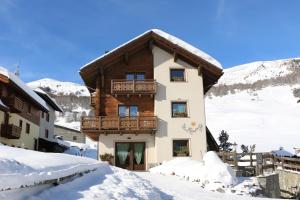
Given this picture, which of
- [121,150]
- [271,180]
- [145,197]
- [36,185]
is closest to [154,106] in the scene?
[121,150]

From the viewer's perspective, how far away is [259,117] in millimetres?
74562

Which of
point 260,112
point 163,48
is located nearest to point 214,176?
point 163,48

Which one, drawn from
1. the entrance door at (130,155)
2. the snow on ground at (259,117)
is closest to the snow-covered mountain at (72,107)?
the snow on ground at (259,117)

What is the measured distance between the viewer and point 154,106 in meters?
26.9

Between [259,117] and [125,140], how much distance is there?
53.5 metres

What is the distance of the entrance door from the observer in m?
25.8

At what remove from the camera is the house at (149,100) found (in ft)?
84.6

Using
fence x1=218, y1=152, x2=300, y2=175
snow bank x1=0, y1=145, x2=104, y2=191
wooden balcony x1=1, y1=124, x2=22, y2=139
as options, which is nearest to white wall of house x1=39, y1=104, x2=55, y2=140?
wooden balcony x1=1, y1=124, x2=22, y2=139

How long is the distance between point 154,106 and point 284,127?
4546cm

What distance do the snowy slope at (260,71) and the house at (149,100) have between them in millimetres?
116657

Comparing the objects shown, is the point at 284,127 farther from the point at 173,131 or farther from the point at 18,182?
the point at 18,182

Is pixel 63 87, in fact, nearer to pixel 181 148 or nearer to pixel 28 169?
pixel 181 148

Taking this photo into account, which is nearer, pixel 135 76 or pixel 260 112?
pixel 135 76

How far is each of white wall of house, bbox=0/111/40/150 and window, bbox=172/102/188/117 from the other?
13.2m
